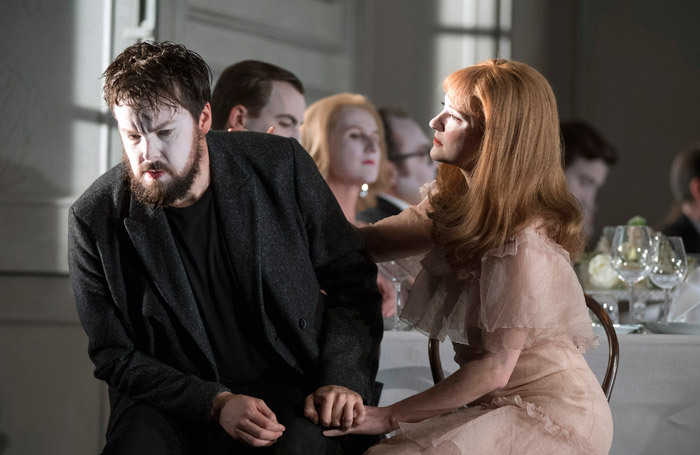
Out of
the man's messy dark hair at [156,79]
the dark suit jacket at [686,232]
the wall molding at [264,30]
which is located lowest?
the dark suit jacket at [686,232]

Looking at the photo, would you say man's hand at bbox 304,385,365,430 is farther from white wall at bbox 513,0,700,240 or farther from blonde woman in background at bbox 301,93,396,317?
white wall at bbox 513,0,700,240

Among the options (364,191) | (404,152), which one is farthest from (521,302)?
(404,152)

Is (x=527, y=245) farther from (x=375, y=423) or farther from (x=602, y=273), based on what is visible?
(x=602, y=273)

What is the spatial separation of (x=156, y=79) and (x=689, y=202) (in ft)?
14.7

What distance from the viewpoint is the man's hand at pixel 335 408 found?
173 centimetres

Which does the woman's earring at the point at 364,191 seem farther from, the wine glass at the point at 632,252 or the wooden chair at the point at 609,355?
the wooden chair at the point at 609,355

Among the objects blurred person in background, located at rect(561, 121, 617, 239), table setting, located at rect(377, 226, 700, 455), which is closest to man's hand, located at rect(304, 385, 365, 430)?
table setting, located at rect(377, 226, 700, 455)

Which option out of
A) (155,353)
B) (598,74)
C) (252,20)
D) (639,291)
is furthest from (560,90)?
(155,353)

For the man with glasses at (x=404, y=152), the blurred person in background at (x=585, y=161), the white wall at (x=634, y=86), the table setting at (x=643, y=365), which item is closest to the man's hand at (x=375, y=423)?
the table setting at (x=643, y=365)

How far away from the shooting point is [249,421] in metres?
1.67

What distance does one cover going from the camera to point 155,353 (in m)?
1.87

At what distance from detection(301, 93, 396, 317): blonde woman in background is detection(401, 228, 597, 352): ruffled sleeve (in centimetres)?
168

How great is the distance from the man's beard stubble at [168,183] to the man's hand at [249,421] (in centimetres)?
43

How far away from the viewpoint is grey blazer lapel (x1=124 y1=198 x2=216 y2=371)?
1789mm
